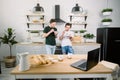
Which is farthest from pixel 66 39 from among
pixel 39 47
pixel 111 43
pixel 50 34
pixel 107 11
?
pixel 107 11

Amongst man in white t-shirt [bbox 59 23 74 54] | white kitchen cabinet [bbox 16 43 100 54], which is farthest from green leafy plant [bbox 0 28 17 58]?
man in white t-shirt [bbox 59 23 74 54]

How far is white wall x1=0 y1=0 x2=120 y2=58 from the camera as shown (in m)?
4.43

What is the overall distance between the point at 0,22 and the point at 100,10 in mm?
3484

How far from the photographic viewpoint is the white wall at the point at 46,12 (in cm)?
443

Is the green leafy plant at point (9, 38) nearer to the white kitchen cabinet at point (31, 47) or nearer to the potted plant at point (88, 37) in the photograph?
the white kitchen cabinet at point (31, 47)

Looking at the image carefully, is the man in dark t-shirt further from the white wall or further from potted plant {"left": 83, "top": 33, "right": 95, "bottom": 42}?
potted plant {"left": 83, "top": 33, "right": 95, "bottom": 42}

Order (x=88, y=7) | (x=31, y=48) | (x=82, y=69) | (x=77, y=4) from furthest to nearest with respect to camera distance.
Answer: (x=88, y=7)
(x=77, y=4)
(x=31, y=48)
(x=82, y=69)

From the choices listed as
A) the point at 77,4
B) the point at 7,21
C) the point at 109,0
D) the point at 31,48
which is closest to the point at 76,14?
the point at 77,4

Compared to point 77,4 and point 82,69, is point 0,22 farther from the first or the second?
point 82,69

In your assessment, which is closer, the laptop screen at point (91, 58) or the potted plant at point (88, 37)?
the laptop screen at point (91, 58)

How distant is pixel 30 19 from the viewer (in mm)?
4531

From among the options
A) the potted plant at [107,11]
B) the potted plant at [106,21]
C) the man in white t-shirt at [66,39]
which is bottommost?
the man in white t-shirt at [66,39]

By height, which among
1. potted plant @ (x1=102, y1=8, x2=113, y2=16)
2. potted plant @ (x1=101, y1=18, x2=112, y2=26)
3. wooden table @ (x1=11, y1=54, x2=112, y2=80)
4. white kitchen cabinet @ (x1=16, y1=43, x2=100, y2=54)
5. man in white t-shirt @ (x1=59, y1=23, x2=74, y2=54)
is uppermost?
potted plant @ (x1=102, y1=8, x2=113, y2=16)

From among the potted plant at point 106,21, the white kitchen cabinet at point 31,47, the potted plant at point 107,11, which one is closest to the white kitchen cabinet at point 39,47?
the white kitchen cabinet at point 31,47
